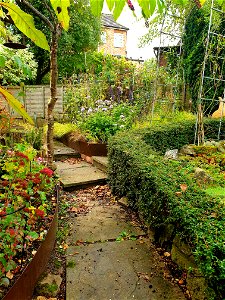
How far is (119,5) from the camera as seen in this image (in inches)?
27.7

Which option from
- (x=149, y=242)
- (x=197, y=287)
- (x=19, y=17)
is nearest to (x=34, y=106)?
(x=149, y=242)

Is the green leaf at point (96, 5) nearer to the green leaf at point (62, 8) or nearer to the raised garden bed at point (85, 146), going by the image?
the green leaf at point (62, 8)

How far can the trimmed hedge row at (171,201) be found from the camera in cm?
171

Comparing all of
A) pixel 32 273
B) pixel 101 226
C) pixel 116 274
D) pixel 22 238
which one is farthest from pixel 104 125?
pixel 32 273

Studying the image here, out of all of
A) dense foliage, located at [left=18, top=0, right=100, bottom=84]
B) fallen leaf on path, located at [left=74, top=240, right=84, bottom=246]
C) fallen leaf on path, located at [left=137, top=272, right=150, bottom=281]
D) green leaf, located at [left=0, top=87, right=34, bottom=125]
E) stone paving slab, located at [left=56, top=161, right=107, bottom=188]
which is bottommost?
fallen leaf on path, located at [left=74, top=240, right=84, bottom=246]

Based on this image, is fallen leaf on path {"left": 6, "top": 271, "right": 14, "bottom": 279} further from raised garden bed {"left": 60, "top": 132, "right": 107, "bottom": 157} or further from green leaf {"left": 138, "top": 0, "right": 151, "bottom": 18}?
raised garden bed {"left": 60, "top": 132, "right": 107, "bottom": 157}

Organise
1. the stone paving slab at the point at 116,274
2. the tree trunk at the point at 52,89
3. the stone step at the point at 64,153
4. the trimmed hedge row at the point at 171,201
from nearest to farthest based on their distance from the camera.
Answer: the trimmed hedge row at the point at 171,201 → the stone paving slab at the point at 116,274 → the tree trunk at the point at 52,89 → the stone step at the point at 64,153

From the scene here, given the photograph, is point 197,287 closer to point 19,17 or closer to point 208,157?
point 19,17

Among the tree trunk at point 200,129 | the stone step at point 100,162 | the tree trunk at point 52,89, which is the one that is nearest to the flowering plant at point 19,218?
the tree trunk at point 52,89

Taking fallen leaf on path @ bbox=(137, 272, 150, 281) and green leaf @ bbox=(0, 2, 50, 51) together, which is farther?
fallen leaf on path @ bbox=(137, 272, 150, 281)

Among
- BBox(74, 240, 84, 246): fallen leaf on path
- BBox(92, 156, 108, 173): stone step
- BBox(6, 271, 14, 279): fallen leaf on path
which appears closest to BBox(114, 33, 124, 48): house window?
BBox(92, 156, 108, 173): stone step

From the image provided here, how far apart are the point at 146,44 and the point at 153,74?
171 centimetres

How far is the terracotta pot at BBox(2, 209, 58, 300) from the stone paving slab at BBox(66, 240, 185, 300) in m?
0.24

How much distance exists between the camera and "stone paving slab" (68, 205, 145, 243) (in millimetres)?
3031
